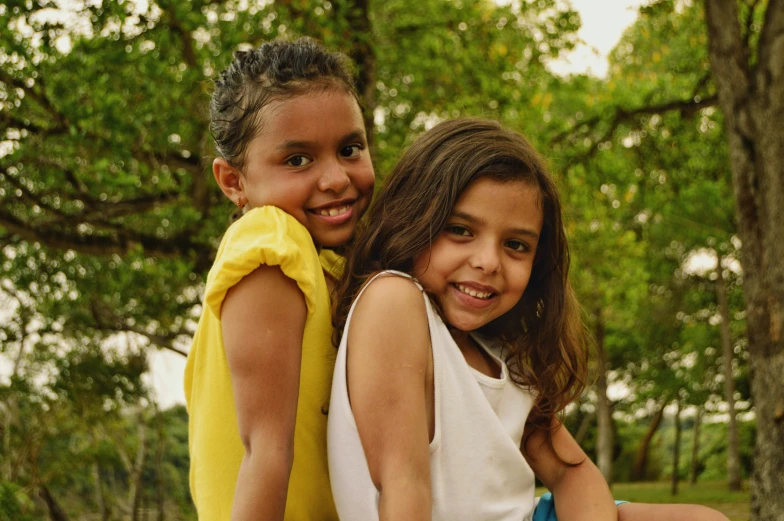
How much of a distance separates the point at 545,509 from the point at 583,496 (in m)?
0.11

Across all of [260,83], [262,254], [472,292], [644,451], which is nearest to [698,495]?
[644,451]

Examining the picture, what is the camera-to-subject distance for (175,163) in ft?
25.8

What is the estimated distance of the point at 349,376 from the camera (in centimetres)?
184

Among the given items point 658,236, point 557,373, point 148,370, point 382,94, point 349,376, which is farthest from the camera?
point 658,236

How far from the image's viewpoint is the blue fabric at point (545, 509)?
2219 millimetres

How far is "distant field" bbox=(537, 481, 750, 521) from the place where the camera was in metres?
14.5

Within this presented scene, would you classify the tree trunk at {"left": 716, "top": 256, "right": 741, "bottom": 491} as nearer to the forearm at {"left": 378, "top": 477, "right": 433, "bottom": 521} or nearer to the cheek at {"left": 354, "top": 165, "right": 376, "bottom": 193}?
the cheek at {"left": 354, "top": 165, "right": 376, "bottom": 193}

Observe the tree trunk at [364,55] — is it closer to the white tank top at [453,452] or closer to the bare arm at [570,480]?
the bare arm at [570,480]

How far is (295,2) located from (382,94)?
3.07 meters

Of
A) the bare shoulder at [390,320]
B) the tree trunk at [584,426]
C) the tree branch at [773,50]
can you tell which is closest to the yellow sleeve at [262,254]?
the bare shoulder at [390,320]

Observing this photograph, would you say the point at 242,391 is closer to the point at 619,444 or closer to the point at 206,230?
the point at 206,230

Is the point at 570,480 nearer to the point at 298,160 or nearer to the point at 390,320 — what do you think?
the point at 390,320

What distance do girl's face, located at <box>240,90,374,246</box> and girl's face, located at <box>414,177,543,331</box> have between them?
25cm

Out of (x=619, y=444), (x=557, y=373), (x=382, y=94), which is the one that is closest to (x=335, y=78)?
(x=557, y=373)
